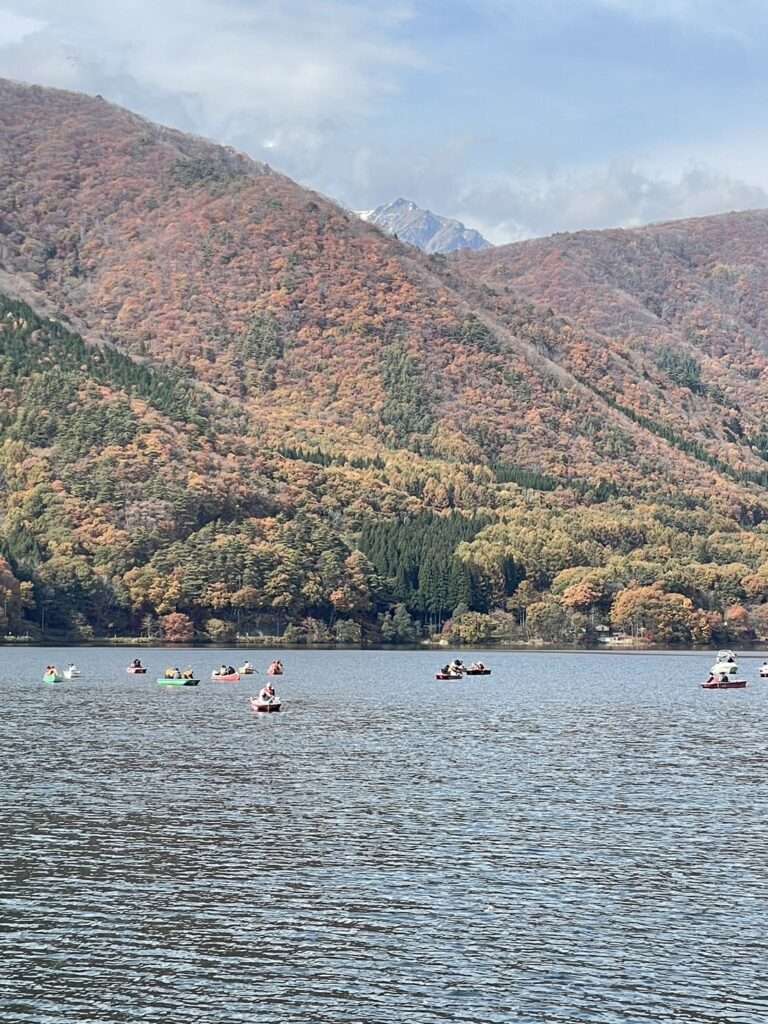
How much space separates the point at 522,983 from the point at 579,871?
15.6 metres

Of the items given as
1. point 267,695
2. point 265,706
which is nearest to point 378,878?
point 265,706

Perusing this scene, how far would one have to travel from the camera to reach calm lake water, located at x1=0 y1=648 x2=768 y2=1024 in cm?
4338

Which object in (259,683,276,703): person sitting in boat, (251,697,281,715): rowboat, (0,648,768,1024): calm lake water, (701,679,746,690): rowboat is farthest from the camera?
(701,679,746,690): rowboat

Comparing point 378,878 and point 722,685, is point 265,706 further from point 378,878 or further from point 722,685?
point 378,878

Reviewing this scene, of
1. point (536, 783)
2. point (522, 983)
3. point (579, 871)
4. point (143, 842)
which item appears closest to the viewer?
point (522, 983)

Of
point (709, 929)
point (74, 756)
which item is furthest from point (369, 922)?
point (74, 756)

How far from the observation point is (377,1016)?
41.5 metres

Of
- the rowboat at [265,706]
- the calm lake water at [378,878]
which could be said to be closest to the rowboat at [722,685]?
the rowboat at [265,706]

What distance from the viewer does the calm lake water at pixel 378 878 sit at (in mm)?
43375

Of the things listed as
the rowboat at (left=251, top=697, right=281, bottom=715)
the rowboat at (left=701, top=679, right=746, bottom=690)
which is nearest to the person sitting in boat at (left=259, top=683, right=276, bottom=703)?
the rowboat at (left=251, top=697, right=281, bottom=715)

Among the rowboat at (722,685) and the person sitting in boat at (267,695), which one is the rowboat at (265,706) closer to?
the person sitting in boat at (267,695)

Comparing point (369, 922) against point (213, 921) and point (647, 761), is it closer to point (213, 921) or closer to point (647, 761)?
point (213, 921)

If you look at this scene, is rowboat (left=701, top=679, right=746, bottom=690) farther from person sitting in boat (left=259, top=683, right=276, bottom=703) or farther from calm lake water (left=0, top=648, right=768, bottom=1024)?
calm lake water (left=0, top=648, right=768, bottom=1024)

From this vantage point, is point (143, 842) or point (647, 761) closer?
point (143, 842)
